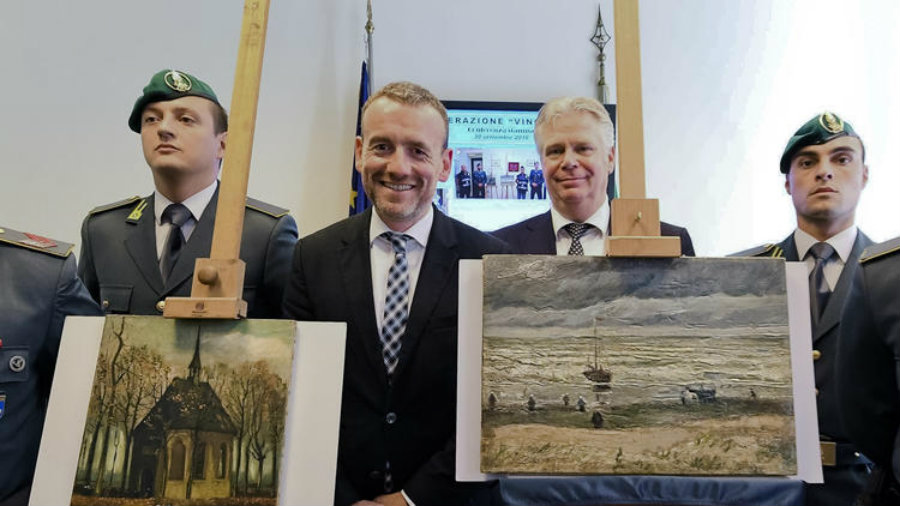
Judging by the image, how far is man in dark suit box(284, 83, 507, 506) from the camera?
989mm

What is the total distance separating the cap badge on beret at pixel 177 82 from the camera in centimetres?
139

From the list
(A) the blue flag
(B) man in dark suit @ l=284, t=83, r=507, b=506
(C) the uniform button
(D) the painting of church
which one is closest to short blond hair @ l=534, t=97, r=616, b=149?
(B) man in dark suit @ l=284, t=83, r=507, b=506

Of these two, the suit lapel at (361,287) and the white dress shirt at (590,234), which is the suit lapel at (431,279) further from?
the white dress shirt at (590,234)

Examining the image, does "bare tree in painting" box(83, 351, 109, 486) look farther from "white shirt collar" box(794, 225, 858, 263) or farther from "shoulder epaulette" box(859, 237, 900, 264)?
"white shirt collar" box(794, 225, 858, 263)

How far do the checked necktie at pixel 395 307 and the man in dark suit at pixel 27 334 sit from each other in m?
0.54

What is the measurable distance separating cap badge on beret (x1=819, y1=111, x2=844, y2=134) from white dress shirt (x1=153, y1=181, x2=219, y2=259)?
59.2 inches

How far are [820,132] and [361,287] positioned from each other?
123 centimetres

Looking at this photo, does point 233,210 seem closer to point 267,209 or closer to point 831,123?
point 267,209

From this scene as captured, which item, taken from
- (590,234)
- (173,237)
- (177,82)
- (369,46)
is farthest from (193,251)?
(369,46)

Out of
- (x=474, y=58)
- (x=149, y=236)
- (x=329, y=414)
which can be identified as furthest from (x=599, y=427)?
(x=474, y=58)

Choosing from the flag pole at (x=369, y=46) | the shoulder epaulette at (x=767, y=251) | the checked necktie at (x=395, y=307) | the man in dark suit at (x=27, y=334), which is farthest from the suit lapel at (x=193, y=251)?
the flag pole at (x=369, y=46)

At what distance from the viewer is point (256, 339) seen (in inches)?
33.1

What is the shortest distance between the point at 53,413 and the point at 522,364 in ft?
2.09

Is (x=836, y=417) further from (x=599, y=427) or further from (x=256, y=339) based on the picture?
Result: (x=256, y=339)
